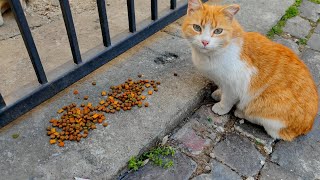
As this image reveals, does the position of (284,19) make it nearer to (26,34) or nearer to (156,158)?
(156,158)

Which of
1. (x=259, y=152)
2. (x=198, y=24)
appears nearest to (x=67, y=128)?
(x=198, y=24)

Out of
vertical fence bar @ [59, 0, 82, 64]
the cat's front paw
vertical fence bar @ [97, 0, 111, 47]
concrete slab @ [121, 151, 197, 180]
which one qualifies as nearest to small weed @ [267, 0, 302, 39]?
the cat's front paw

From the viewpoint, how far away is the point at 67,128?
221 cm

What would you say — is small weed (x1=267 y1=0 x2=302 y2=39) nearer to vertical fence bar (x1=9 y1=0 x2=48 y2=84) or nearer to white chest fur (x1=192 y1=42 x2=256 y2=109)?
white chest fur (x1=192 y1=42 x2=256 y2=109)

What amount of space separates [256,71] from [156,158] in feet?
3.12

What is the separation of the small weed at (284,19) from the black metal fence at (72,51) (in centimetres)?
111

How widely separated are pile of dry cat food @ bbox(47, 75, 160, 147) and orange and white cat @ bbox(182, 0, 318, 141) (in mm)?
554

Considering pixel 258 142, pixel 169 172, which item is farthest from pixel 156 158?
pixel 258 142

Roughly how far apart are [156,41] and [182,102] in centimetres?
88

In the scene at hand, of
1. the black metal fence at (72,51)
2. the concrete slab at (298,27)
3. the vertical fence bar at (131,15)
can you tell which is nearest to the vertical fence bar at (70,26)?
the black metal fence at (72,51)

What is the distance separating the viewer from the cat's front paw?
8.22ft

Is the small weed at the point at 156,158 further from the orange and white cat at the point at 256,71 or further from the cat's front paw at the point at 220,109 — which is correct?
the orange and white cat at the point at 256,71

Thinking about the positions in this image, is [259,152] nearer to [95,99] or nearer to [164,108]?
[164,108]

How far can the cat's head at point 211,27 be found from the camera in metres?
2.12
